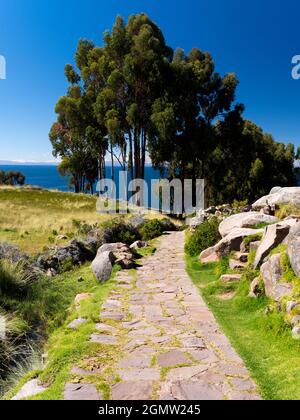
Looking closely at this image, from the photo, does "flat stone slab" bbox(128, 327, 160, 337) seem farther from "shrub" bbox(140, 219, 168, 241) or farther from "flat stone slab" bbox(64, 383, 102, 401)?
"shrub" bbox(140, 219, 168, 241)

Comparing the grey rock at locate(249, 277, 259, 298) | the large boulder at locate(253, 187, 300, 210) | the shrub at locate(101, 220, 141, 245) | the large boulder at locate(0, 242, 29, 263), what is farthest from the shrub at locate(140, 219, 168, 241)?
the grey rock at locate(249, 277, 259, 298)

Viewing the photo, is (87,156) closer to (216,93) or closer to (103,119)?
(103,119)

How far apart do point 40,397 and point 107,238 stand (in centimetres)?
1018

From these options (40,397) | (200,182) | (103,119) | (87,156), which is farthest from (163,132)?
(40,397)

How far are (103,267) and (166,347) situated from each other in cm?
470

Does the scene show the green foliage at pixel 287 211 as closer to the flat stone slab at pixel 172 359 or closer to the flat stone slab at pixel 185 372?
the flat stone slab at pixel 172 359

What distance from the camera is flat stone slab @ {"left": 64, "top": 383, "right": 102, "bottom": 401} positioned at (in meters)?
3.90

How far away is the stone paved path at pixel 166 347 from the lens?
4051 mm

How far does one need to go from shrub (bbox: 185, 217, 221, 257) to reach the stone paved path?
265cm

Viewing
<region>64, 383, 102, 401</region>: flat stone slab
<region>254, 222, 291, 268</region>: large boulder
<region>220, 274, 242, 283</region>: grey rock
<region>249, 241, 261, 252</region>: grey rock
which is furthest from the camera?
<region>249, 241, 261, 252</region>: grey rock

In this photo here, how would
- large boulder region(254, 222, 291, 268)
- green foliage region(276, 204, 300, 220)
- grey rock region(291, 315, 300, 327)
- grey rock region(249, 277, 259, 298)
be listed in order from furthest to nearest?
green foliage region(276, 204, 300, 220) < large boulder region(254, 222, 291, 268) < grey rock region(249, 277, 259, 298) < grey rock region(291, 315, 300, 327)

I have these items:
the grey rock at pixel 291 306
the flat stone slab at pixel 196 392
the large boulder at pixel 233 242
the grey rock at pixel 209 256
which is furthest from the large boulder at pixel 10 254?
the grey rock at pixel 291 306

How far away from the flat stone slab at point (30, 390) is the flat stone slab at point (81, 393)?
12.7 inches

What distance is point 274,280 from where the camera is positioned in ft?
20.5
